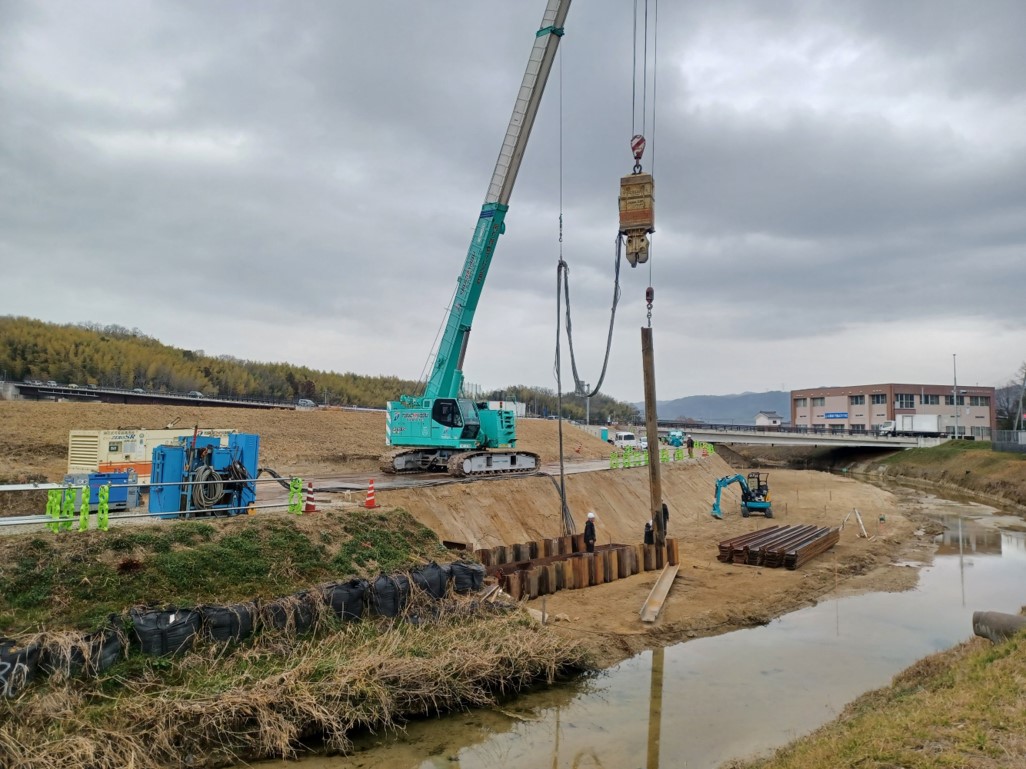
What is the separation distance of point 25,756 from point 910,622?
19.1m

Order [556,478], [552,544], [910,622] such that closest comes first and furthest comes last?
[910,622] < [552,544] < [556,478]

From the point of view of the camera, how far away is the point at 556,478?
3066cm

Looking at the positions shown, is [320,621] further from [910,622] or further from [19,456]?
[19,456]

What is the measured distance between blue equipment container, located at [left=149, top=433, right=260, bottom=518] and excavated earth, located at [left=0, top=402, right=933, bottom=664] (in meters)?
3.12

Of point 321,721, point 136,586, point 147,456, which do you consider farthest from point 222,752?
point 147,456

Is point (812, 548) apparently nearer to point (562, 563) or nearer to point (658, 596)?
point (658, 596)

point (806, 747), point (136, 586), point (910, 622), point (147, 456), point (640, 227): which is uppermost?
point (640, 227)

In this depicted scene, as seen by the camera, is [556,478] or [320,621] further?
[556,478]

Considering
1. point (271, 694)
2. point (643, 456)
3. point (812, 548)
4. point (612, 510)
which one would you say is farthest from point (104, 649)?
point (643, 456)

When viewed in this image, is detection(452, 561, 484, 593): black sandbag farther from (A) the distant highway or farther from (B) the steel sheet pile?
(A) the distant highway

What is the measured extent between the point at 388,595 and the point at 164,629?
424 centimetres

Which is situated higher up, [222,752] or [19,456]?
[19,456]

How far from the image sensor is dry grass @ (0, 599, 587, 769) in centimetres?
900

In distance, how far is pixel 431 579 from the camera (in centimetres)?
1465
